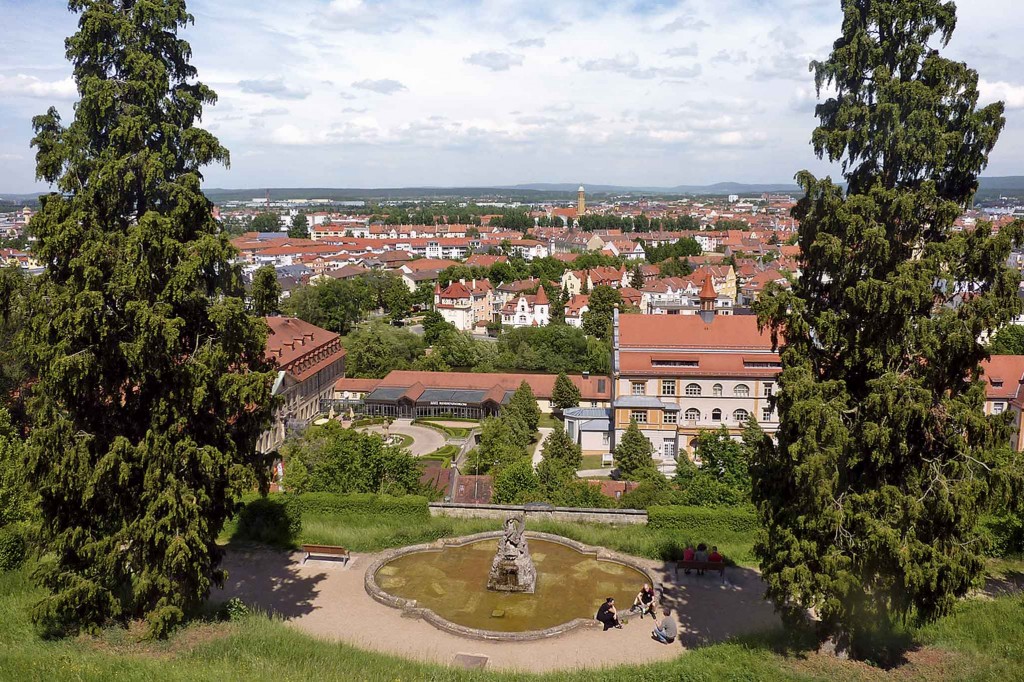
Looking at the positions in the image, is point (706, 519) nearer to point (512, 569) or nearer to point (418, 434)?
point (512, 569)

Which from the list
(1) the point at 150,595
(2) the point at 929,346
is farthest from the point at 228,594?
(2) the point at 929,346

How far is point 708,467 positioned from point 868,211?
783 inches

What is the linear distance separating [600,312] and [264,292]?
67731mm

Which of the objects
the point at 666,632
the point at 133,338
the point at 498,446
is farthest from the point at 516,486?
the point at 133,338

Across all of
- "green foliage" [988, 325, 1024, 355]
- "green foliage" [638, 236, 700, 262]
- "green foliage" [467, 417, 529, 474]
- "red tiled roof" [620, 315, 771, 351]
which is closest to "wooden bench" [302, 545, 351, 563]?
"green foliage" [467, 417, 529, 474]

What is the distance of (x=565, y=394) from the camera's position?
5484cm

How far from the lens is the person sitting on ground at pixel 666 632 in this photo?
17922mm

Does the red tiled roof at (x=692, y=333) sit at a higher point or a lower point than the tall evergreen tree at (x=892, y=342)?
lower

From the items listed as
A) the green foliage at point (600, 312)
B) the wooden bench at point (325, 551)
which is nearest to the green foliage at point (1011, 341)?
the green foliage at point (600, 312)

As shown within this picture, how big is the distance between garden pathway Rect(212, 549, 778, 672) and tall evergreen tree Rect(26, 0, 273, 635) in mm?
4232

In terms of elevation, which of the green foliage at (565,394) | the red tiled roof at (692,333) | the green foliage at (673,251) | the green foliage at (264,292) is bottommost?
the green foliage at (565,394)

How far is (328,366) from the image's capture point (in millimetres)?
58656

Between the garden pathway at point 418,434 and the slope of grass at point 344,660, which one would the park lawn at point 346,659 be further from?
the garden pathway at point 418,434

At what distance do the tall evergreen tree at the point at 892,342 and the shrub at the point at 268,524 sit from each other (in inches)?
598
